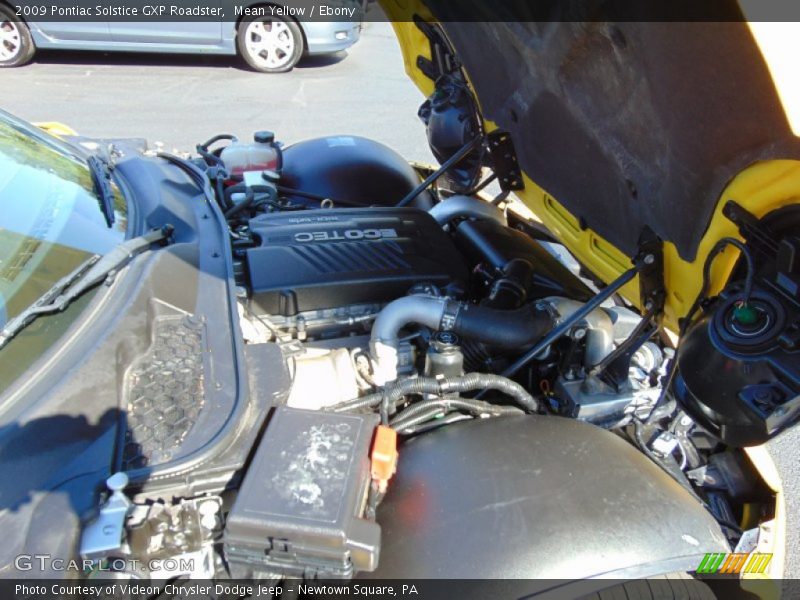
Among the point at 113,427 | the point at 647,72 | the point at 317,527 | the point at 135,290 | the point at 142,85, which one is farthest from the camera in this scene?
the point at 142,85

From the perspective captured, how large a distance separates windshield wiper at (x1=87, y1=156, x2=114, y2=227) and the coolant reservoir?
87 cm

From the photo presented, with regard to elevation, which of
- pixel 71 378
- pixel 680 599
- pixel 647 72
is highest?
pixel 647 72

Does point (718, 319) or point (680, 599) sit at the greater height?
point (718, 319)

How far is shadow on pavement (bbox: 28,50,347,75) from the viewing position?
7.84m

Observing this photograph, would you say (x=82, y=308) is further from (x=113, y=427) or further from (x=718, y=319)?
(x=718, y=319)

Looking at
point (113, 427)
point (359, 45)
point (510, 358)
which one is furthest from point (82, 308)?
point (359, 45)

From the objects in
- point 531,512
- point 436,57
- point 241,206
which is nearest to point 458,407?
point 531,512

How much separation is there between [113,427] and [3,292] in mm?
467

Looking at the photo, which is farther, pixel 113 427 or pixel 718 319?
pixel 718 319

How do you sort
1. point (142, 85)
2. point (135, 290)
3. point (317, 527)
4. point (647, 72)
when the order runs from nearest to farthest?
point (317, 527)
point (647, 72)
point (135, 290)
point (142, 85)

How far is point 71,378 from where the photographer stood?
1344mm

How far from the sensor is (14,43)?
7379 mm

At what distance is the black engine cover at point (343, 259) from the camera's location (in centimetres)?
201

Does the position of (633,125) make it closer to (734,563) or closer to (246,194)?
(734,563)
